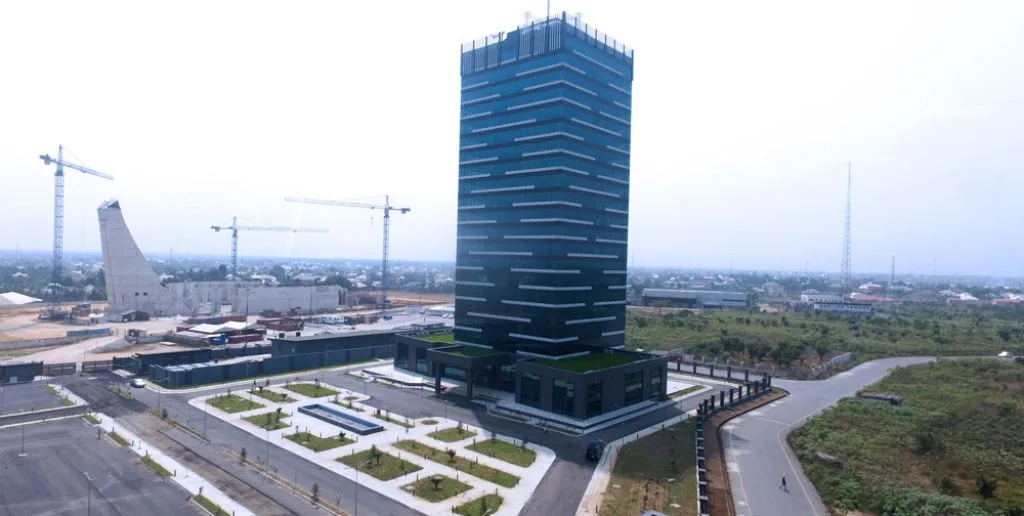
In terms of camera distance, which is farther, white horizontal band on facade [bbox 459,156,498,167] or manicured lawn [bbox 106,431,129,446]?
white horizontal band on facade [bbox 459,156,498,167]

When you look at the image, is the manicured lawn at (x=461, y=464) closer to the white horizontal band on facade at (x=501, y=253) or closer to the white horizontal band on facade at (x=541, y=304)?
the white horizontal band on facade at (x=541, y=304)

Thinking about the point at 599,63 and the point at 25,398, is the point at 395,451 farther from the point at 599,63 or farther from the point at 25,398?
the point at 599,63

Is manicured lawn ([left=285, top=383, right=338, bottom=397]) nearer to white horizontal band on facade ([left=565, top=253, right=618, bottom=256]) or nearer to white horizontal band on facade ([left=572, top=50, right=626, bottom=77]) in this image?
white horizontal band on facade ([left=565, top=253, right=618, bottom=256])

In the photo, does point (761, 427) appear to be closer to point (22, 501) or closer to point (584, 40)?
point (584, 40)

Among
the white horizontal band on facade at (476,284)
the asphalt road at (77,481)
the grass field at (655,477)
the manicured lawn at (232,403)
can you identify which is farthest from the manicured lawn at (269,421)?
the grass field at (655,477)

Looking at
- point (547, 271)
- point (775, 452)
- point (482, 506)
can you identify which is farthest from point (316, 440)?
point (775, 452)

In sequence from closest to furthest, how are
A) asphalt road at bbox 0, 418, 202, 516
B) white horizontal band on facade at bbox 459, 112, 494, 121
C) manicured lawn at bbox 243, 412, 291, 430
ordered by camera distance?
asphalt road at bbox 0, 418, 202, 516, manicured lawn at bbox 243, 412, 291, 430, white horizontal band on facade at bbox 459, 112, 494, 121

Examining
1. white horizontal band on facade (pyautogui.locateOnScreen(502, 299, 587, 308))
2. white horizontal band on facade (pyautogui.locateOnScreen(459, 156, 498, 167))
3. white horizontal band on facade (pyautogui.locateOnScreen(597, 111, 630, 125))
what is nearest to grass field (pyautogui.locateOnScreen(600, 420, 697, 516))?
white horizontal band on facade (pyautogui.locateOnScreen(502, 299, 587, 308))
